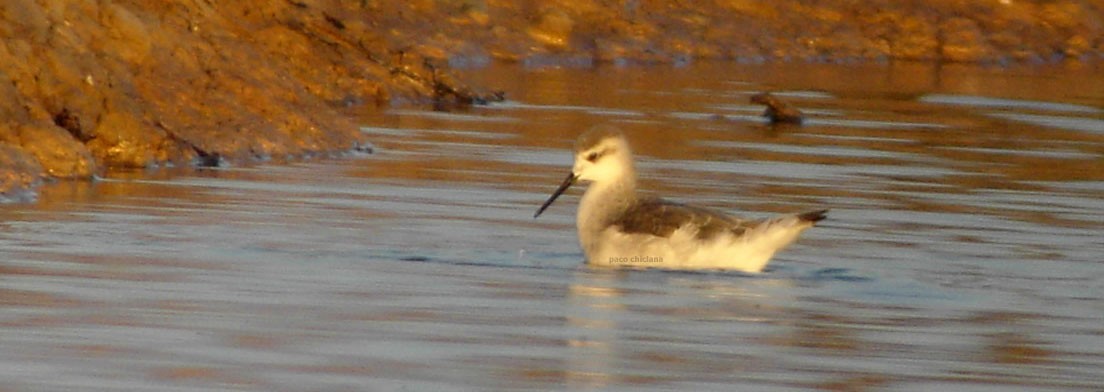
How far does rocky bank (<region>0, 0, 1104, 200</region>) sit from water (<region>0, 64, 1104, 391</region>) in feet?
1.68

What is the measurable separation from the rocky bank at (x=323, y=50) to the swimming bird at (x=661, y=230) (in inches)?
117

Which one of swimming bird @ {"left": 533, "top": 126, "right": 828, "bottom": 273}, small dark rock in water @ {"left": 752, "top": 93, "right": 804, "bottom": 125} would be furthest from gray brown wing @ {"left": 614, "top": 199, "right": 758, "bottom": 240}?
small dark rock in water @ {"left": 752, "top": 93, "right": 804, "bottom": 125}

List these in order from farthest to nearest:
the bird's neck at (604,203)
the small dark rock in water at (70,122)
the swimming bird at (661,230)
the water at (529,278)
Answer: the small dark rock in water at (70,122), the bird's neck at (604,203), the swimming bird at (661,230), the water at (529,278)

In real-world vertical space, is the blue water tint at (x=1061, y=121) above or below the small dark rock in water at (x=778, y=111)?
below

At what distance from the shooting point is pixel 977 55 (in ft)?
111

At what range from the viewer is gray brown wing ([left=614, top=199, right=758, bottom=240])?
11.9 metres

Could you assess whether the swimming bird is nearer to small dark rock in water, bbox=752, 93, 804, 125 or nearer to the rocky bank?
the rocky bank

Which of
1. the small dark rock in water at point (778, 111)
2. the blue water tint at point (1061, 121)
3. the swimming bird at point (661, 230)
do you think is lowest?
the blue water tint at point (1061, 121)

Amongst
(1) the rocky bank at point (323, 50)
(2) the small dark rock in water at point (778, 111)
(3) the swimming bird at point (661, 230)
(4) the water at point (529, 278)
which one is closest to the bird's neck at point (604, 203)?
(3) the swimming bird at point (661, 230)

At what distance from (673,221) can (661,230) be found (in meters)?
0.07

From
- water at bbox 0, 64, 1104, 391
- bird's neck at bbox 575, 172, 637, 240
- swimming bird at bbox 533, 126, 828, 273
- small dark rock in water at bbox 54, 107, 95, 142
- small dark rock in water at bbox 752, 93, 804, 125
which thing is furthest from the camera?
small dark rock in water at bbox 752, 93, 804, 125

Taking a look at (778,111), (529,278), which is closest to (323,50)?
(778,111)

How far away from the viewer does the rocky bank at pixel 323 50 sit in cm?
1534

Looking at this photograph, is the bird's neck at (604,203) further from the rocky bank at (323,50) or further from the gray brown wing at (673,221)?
the rocky bank at (323,50)
